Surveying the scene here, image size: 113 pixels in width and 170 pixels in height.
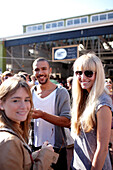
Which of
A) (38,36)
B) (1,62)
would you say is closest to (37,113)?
(38,36)

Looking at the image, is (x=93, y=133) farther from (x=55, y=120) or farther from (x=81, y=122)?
(x=55, y=120)

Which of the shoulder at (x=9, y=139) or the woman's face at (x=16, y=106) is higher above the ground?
the woman's face at (x=16, y=106)

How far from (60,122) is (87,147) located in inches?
22.2

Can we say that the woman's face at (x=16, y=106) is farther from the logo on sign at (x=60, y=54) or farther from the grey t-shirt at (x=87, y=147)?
the logo on sign at (x=60, y=54)

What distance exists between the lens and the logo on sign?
1211 centimetres

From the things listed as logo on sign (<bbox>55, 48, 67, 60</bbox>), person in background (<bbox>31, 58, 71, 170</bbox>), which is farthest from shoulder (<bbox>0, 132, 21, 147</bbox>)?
logo on sign (<bbox>55, 48, 67, 60</bbox>)

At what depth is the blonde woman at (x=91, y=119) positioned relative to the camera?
4.41ft

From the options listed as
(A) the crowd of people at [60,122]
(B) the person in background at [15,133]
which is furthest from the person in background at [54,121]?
(B) the person in background at [15,133]

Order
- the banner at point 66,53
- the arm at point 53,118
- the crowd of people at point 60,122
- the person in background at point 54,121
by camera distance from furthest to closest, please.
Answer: the banner at point 66,53
the person in background at point 54,121
the arm at point 53,118
the crowd of people at point 60,122

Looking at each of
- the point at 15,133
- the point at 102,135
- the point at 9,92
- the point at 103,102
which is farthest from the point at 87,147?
the point at 9,92

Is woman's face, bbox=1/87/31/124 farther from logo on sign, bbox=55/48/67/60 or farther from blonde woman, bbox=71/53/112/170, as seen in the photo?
logo on sign, bbox=55/48/67/60

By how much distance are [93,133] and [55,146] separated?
0.75 meters

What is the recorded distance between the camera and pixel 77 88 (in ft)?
5.80

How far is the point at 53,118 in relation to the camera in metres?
1.95
